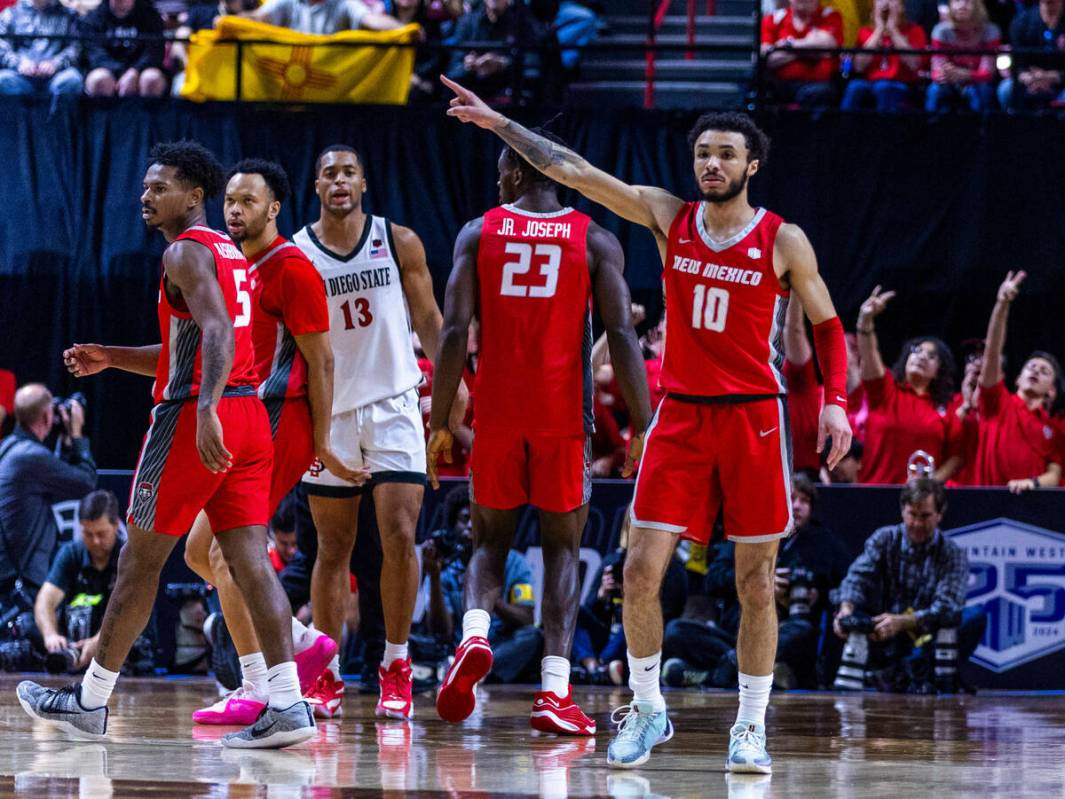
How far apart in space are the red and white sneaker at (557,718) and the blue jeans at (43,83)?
272 inches

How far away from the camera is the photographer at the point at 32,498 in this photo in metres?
9.41

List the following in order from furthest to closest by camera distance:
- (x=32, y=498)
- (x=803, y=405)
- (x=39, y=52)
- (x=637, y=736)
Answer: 1. (x=39, y=52)
2. (x=803, y=405)
3. (x=32, y=498)
4. (x=637, y=736)

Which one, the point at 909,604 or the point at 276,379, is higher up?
the point at 276,379

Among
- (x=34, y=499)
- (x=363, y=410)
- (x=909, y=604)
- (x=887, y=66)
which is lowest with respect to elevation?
(x=909, y=604)

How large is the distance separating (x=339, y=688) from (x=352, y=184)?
2103 mm

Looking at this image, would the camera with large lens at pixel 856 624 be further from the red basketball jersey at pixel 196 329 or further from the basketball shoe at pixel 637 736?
the red basketball jersey at pixel 196 329

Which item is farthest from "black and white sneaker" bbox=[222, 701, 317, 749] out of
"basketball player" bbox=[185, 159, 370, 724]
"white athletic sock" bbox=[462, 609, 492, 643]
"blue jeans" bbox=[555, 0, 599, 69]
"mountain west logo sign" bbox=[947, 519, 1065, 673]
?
"blue jeans" bbox=[555, 0, 599, 69]

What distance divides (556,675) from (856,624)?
3041 millimetres

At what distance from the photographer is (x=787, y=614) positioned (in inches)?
356

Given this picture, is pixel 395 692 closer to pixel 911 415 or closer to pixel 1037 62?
pixel 911 415

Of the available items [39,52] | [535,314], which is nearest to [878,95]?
[535,314]

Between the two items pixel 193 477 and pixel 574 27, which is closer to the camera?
pixel 193 477

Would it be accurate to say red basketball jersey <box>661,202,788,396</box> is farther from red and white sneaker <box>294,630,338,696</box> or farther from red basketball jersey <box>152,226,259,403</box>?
red and white sneaker <box>294,630,338,696</box>

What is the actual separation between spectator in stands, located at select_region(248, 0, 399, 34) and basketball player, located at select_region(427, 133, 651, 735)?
5.30 meters
